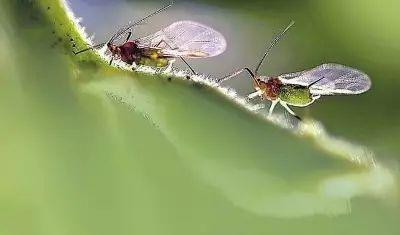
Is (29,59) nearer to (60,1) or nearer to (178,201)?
(60,1)

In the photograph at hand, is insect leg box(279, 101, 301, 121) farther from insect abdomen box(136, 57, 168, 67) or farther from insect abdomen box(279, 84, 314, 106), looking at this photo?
insect abdomen box(136, 57, 168, 67)

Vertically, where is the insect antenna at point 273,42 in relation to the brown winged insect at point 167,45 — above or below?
below

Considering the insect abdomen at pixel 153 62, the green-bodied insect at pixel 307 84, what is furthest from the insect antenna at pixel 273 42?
the insect abdomen at pixel 153 62

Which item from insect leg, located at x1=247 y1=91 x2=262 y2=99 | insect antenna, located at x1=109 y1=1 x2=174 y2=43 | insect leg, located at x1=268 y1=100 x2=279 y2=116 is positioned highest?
insect antenna, located at x1=109 y1=1 x2=174 y2=43

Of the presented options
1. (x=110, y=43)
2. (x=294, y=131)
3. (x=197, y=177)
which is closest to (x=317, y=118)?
(x=294, y=131)

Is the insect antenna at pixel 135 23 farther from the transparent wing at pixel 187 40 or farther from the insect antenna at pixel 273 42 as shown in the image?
the insect antenna at pixel 273 42

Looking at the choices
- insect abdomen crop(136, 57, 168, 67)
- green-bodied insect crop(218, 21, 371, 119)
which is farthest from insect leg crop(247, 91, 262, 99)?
insect abdomen crop(136, 57, 168, 67)

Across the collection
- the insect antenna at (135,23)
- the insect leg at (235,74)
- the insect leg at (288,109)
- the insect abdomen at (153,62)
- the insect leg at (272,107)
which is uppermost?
the insect antenna at (135,23)
